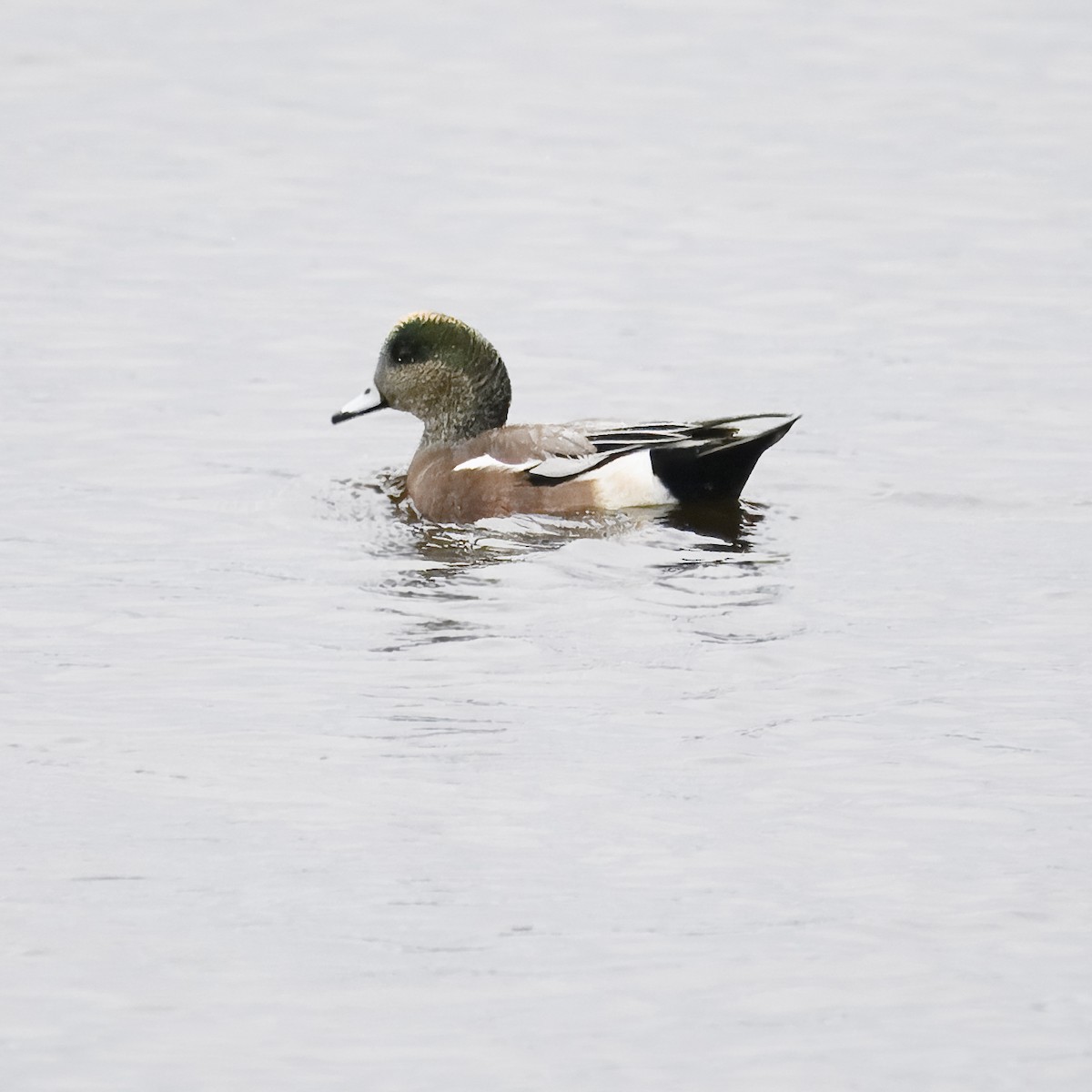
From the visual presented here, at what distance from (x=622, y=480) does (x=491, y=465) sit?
0.63 m

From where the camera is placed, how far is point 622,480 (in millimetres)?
9820

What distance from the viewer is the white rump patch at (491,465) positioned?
9930mm

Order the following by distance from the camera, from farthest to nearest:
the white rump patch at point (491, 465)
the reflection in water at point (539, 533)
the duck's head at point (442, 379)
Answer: the duck's head at point (442, 379), the white rump patch at point (491, 465), the reflection in water at point (539, 533)

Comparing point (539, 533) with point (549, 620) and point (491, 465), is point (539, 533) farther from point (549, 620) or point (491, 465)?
point (549, 620)

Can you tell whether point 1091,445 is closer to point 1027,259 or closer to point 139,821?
point 1027,259

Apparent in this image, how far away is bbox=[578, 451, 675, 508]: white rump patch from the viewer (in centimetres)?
981

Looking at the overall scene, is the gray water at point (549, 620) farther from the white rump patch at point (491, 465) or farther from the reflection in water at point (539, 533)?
the white rump patch at point (491, 465)

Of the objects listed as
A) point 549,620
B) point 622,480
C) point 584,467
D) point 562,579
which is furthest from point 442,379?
point 549,620

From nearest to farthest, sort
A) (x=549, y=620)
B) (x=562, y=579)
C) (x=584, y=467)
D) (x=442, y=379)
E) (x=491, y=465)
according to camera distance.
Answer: (x=549, y=620) < (x=562, y=579) < (x=584, y=467) < (x=491, y=465) < (x=442, y=379)

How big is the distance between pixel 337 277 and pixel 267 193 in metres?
2.23

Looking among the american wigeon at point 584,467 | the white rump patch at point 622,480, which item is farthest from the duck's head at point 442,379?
the white rump patch at point 622,480

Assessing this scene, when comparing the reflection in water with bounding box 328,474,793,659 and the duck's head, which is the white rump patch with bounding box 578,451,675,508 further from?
the duck's head

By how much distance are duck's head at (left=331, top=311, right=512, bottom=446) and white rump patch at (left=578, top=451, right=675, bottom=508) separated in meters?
0.93

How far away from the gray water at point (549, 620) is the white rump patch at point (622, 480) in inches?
7.6
